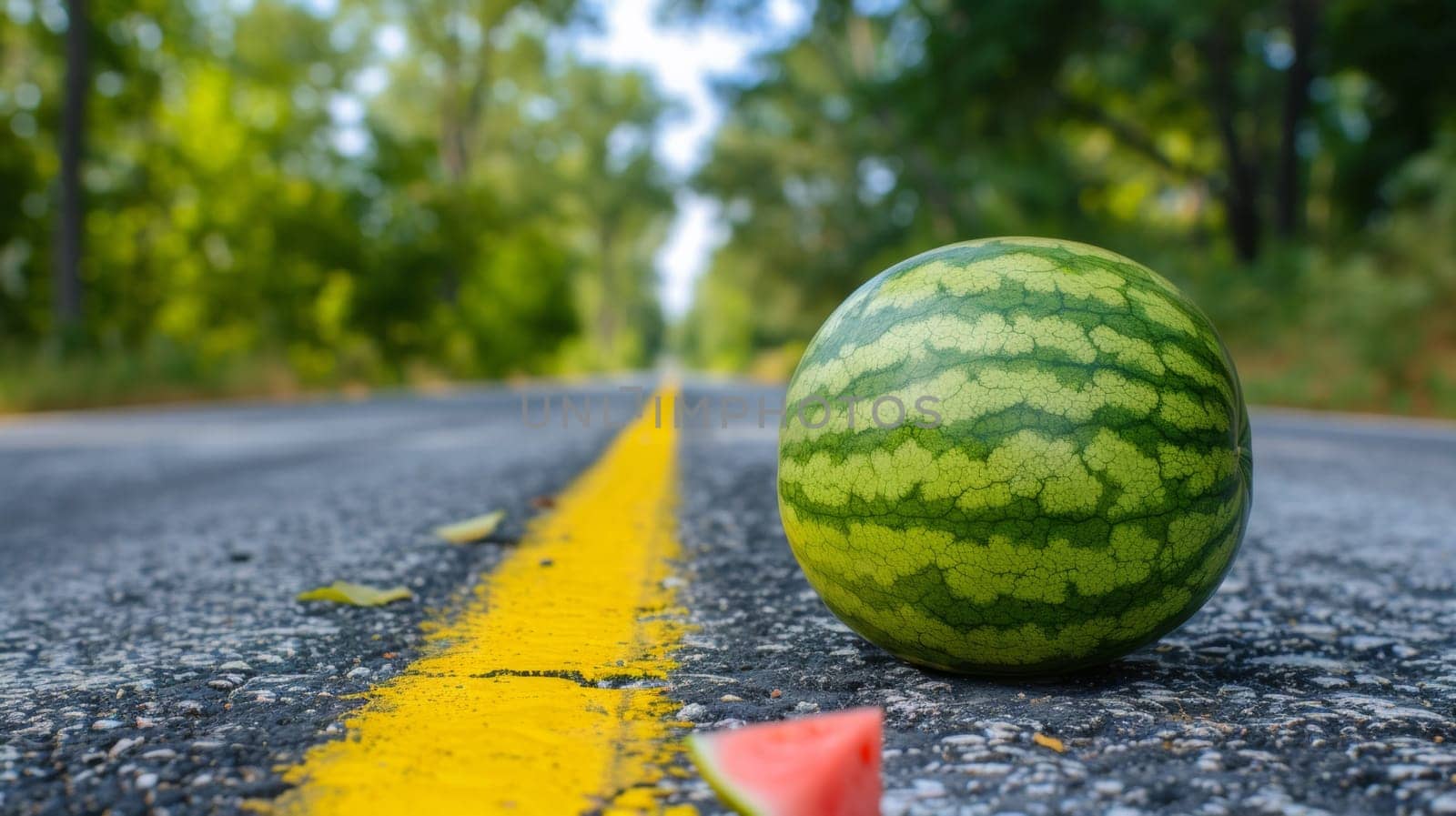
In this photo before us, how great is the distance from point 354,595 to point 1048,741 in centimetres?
134

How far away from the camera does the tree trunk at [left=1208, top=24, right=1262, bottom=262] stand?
1520 cm

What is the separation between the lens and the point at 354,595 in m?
1.97

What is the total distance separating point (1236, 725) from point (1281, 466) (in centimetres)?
404

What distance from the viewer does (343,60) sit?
2664 centimetres

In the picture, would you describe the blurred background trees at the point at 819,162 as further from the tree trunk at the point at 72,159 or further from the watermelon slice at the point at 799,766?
the watermelon slice at the point at 799,766

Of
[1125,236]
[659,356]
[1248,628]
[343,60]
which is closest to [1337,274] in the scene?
[1125,236]

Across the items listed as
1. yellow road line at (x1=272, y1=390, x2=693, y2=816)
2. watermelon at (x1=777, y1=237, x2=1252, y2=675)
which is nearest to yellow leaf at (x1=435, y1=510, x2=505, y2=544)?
yellow road line at (x1=272, y1=390, x2=693, y2=816)

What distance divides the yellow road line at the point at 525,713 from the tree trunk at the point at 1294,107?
49.4ft

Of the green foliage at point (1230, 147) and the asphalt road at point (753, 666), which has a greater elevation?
the green foliage at point (1230, 147)

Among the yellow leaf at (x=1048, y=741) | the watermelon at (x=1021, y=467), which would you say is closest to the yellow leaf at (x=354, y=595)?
the watermelon at (x=1021, y=467)

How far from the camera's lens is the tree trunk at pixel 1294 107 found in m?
13.8

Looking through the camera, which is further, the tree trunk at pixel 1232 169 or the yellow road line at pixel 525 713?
the tree trunk at pixel 1232 169

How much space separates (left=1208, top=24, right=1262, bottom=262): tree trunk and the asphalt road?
13555 millimetres

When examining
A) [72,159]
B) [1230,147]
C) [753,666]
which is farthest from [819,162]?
[753,666]
